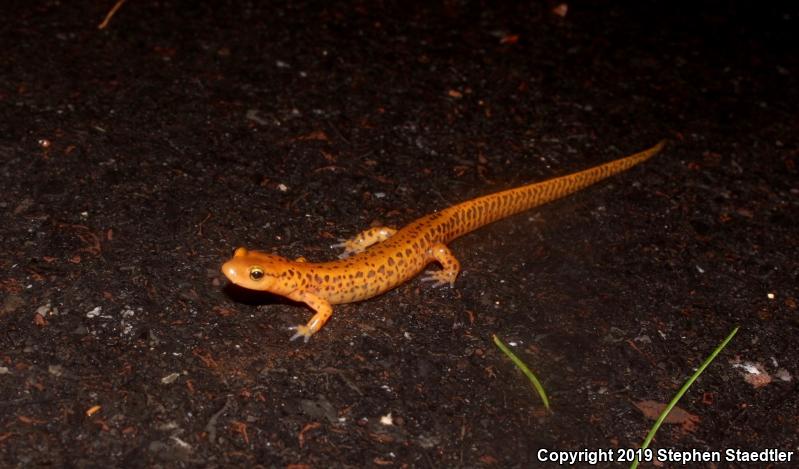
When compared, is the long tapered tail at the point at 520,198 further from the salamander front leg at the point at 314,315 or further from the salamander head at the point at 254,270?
the salamander head at the point at 254,270

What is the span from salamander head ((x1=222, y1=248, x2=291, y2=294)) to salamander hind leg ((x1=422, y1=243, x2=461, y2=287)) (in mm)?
923

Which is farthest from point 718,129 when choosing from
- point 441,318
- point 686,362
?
point 441,318

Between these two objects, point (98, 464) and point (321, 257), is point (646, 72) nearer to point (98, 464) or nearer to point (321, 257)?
point (321, 257)

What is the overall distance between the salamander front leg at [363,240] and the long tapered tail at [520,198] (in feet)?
1.32

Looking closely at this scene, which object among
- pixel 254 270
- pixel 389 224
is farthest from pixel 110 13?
pixel 254 270

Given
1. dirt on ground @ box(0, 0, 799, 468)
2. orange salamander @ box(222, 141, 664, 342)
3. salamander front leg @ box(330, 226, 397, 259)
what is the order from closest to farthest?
dirt on ground @ box(0, 0, 799, 468), orange salamander @ box(222, 141, 664, 342), salamander front leg @ box(330, 226, 397, 259)

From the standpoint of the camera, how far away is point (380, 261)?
171 inches

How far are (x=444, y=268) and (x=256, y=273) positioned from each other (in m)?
1.17

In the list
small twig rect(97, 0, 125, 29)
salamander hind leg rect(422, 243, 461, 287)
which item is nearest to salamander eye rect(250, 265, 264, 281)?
salamander hind leg rect(422, 243, 461, 287)

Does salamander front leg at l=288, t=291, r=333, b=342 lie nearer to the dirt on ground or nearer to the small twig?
the dirt on ground

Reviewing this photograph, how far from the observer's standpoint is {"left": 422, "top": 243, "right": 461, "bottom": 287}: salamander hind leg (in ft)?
15.1

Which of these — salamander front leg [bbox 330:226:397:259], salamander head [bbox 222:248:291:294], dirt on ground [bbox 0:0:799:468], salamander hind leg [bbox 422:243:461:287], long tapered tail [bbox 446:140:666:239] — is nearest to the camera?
dirt on ground [bbox 0:0:799:468]

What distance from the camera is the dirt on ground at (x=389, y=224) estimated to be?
3744mm

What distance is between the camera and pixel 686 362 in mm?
4316
